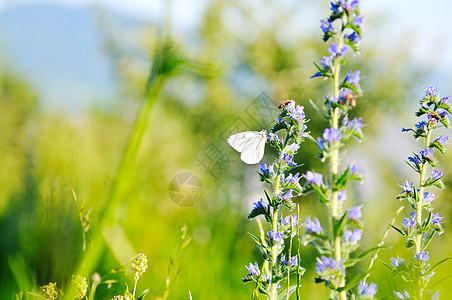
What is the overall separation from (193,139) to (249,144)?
13.5 m

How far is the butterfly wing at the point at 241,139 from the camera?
1.99 meters

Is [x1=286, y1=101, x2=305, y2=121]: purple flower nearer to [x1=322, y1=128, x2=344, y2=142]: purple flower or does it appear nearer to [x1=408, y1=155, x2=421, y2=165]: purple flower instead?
[x1=322, y1=128, x2=344, y2=142]: purple flower

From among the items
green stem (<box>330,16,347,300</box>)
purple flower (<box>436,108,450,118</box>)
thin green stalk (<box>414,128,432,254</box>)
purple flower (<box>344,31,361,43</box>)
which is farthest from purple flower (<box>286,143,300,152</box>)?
purple flower (<box>436,108,450,118</box>)

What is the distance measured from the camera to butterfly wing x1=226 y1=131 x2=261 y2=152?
199 centimetres

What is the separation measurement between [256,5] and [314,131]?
7.21m

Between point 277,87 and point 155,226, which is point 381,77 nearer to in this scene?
point 277,87

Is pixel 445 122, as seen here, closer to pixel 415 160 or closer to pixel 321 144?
pixel 415 160

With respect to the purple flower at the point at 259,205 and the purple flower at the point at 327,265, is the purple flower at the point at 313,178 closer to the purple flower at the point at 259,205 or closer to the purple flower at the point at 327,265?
the purple flower at the point at 327,265

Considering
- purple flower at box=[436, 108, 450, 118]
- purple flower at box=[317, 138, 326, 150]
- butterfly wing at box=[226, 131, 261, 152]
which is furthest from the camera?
butterfly wing at box=[226, 131, 261, 152]

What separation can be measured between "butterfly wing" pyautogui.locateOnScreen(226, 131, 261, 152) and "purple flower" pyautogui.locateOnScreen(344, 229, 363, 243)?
896 mm

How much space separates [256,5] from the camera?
17203mm

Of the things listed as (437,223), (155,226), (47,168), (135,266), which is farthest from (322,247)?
(155,226)

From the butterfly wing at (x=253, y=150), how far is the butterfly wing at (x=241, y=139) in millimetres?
12

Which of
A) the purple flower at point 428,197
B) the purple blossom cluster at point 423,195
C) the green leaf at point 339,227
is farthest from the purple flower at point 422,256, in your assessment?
the green leaf at point 339,227
